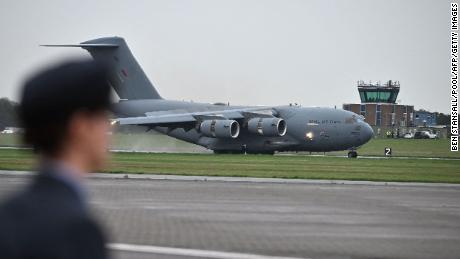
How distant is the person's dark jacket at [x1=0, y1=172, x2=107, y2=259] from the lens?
261 centimetres

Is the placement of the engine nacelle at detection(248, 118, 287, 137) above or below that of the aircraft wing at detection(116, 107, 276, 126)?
below

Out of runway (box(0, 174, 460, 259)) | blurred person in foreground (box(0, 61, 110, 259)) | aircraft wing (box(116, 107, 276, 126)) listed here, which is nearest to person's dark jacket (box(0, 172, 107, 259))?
blurred person in foreground (box(0, 61, 110, 259))

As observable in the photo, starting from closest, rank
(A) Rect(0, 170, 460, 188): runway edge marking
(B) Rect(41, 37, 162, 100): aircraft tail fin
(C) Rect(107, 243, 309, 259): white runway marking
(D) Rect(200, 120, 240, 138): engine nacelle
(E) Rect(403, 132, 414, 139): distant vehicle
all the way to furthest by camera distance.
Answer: (C) Rect(107, 243, 309, 259): white runway marking → (A) Rect(0, 170, 460, 188): runway edge marking → (D) Rect(200, 120, 240, 138): engine nacelle → (B) Rect(41, 37, 162, 100): aircraft tail fin → (E) Rect(403, 132, 414, 139): distant vehicle

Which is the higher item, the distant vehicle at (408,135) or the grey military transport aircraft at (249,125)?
the grey military transport aircraft at (249,125)

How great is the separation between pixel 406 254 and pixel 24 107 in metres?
10.2

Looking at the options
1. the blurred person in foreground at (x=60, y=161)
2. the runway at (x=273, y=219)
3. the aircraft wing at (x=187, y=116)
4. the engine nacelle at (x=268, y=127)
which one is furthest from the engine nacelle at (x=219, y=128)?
the blurred person in foreground at (x=60, y=161)

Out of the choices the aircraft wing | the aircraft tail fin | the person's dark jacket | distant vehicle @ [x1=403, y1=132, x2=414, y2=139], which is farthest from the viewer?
distant vehicle @ [x1=403, y1=132, x2=414, y2=139]

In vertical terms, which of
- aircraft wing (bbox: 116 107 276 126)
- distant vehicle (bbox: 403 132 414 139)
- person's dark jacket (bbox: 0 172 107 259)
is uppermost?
person's dark jacket (bbox: 0 172 107 259)

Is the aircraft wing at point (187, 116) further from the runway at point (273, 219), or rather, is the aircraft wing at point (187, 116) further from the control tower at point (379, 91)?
the control tower at point (379, 91)

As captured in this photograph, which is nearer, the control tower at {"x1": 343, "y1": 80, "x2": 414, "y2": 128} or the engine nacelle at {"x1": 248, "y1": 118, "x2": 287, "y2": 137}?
the engine nacelle at {"x1": 248, "y1": 118, "x2": 287, "y2": 137}

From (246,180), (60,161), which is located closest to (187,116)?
(246,180)

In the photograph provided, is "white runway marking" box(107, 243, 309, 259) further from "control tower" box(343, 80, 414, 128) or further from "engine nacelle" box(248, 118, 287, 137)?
"control tower" box(343, 80, 414, 128)

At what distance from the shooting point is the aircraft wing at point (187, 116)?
5838 cm

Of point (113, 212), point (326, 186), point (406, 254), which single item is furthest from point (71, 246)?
point (326, 186)
